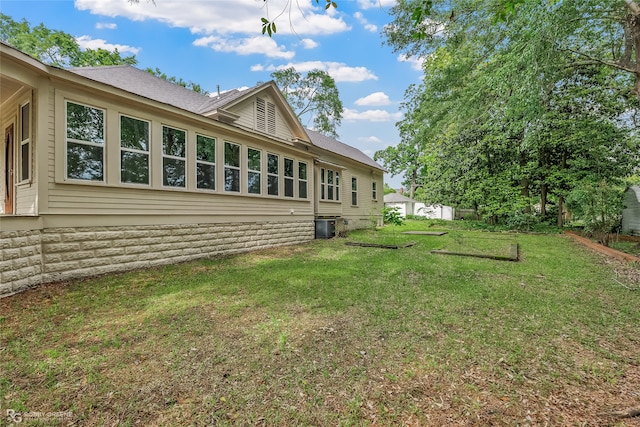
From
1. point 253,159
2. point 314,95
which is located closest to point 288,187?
point 253,159

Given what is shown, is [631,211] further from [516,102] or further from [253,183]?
[253,183]

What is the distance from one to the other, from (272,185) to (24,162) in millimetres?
5858

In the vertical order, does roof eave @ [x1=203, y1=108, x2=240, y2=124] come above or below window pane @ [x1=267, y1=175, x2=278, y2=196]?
above

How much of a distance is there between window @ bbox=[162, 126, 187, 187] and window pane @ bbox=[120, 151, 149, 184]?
1.30ft

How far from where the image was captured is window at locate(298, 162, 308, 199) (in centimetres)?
1087

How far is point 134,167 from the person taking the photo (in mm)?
6008

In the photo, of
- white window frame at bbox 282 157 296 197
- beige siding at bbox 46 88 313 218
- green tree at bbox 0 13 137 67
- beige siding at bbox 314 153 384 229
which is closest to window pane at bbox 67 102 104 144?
beige siding at bbox 46 88 313 218

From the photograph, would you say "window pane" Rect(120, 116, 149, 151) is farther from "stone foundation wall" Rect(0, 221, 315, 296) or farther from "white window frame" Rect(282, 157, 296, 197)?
"white window frame" Rect(282, 157, 296, 197)

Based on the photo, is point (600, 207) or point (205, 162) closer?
point (205, 162)

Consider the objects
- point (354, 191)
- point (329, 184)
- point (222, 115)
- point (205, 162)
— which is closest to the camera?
point (205, 162)

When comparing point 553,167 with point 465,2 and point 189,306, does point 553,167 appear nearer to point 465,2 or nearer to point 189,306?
point 465,2

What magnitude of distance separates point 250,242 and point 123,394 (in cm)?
662

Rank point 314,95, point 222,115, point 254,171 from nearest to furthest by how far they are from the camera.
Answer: point 222,115
point 254,171
point 314,95

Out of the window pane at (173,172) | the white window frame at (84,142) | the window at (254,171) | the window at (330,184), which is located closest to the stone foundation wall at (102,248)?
the white window frame at (84,142)
